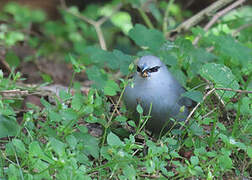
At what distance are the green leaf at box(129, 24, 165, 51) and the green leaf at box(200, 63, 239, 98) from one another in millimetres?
730

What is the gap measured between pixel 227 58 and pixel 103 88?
1348 mm

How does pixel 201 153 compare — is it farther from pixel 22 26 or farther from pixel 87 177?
pixel 22 26

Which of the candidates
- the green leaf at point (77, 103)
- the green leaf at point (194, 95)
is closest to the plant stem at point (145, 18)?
the green leaf at point (194, 95)

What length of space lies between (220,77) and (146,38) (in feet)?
2.95

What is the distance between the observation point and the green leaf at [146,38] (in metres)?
3.46

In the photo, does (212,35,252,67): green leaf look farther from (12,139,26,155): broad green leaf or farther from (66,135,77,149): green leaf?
(12,139,26,155): broad green leaf

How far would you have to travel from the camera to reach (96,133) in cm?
308

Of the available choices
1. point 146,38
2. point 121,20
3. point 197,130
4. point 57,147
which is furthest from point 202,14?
point 57,147

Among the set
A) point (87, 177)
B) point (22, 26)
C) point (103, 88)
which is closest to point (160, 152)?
point (87, 177)

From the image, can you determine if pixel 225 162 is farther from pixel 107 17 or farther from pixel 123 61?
pixel 107 17

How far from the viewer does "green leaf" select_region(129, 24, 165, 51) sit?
3.46 metres

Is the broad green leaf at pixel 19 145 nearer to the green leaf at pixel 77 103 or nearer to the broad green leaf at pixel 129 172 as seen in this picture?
the green leaf at pixel 77 103

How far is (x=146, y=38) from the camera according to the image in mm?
3492

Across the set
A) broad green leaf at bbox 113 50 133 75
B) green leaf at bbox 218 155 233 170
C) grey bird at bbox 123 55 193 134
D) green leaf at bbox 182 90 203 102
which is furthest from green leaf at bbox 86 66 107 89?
green leaf at bbox 218 155 233 170
